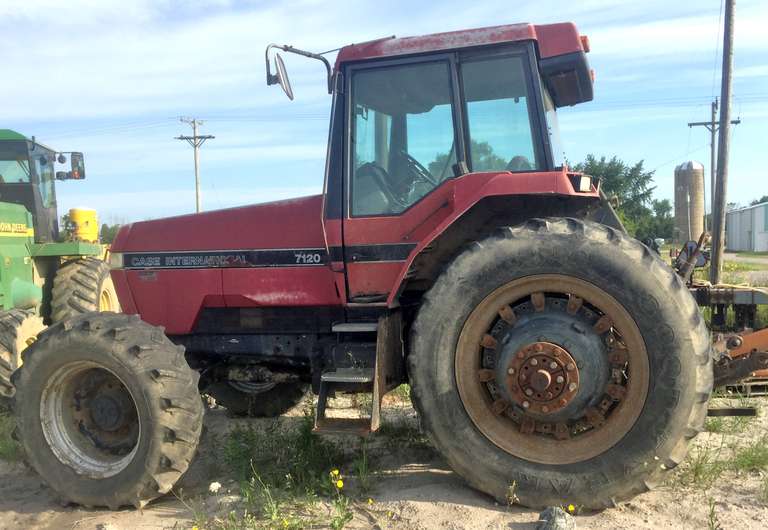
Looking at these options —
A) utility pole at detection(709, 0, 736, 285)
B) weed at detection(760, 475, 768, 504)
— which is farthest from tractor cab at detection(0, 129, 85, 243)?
utility pole at detection(709, 0, 736, 285)

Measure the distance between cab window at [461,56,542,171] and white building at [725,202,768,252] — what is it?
45.4 metres

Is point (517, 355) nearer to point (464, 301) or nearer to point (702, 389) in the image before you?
point (464, 301)

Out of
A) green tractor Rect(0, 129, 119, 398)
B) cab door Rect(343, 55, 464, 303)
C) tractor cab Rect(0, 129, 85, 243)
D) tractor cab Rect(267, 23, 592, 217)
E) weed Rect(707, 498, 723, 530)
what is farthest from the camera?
tractor cab Rect(0, 129, 85, 243)

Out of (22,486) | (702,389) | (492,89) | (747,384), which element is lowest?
(22,486)

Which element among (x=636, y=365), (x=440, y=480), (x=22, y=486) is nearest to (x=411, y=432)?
(x=440, y=480)

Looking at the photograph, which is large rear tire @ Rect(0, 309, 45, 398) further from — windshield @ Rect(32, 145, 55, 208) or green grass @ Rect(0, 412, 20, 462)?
windshield @ Rect(32, 145, 55, 208)

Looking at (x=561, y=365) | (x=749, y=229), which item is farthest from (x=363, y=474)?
(x=749, y=229)

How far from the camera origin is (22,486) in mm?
4207

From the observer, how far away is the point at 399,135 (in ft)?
13.1

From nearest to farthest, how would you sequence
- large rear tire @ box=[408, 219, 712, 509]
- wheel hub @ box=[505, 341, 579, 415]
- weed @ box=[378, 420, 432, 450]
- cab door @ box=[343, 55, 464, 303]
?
large rear tire @ box=[408, 219, 712, 509], wheel hub @ box=[505, 341, 579, 415], cab door @ box=[343, 55, 464, 303], weed @ box=[378, 420, 432, 450]

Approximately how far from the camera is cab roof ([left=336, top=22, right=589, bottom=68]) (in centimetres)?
366

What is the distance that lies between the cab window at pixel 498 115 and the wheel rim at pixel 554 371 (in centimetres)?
76

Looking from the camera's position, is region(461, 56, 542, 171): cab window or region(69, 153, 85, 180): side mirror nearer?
region(461, 56, 542, 171): cab window

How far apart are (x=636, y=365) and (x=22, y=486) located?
3866 mm
